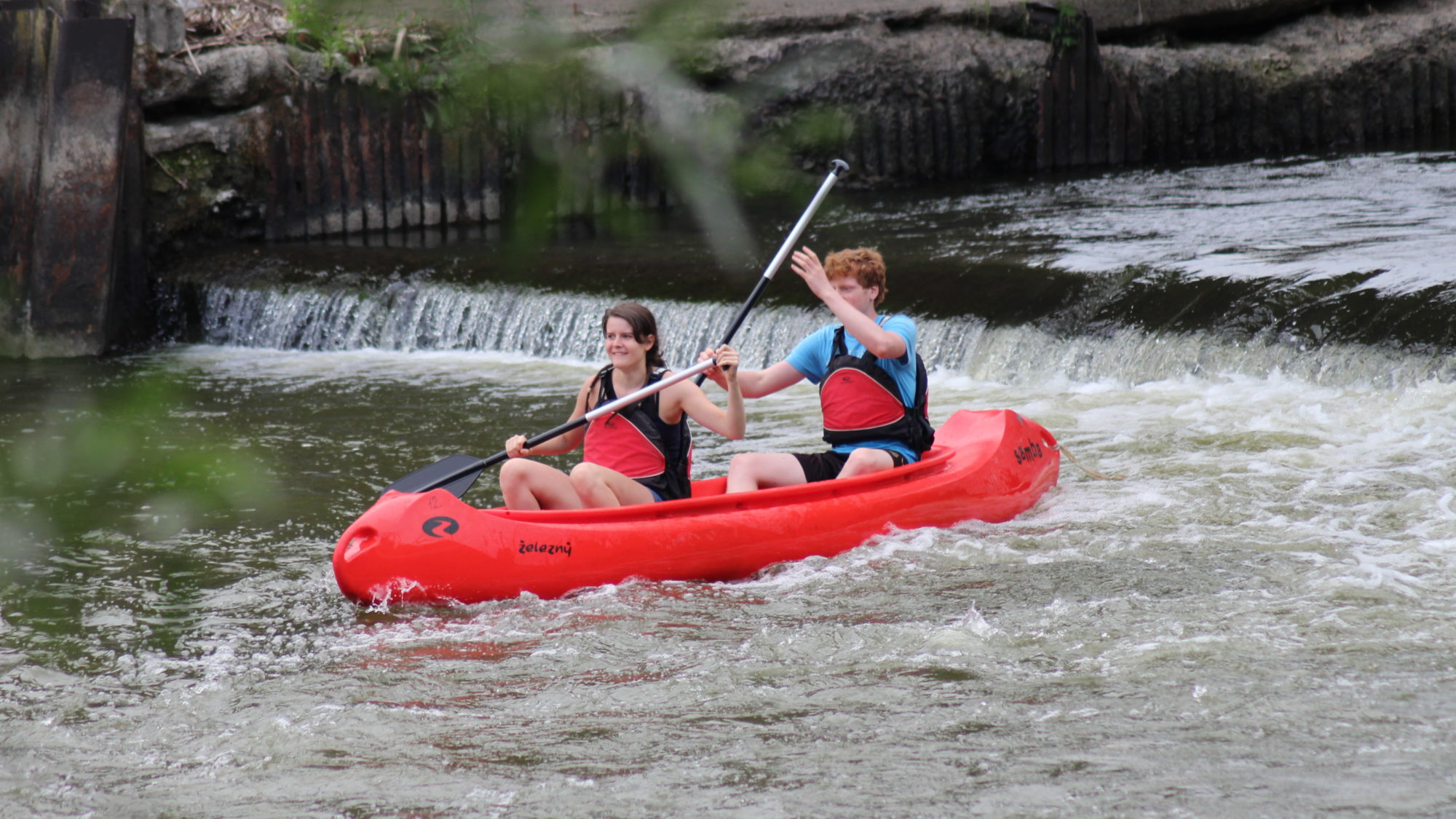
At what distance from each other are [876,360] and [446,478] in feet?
4.09

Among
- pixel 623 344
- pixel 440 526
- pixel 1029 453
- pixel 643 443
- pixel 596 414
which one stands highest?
pixel 623 344

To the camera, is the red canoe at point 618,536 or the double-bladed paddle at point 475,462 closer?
the red canoe at point 618,536

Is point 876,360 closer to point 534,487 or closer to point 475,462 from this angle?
point 534,487

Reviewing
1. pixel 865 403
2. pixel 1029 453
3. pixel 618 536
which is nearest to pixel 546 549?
pixel 618 536

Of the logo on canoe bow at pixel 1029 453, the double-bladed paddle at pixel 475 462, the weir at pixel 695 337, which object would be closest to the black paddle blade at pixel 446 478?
the double-bladed paddle at pixel 475 462

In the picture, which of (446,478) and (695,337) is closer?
(446,478)

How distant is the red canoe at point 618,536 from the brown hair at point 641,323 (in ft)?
1.38

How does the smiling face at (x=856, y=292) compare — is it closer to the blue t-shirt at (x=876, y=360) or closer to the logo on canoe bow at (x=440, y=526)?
the blue t-shirt at (x=876, y=360)

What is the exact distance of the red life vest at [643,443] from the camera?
3.92 metres

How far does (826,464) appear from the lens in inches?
165

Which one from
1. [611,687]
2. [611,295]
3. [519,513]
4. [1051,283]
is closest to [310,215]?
[611,295]

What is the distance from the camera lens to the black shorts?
417 centimetres

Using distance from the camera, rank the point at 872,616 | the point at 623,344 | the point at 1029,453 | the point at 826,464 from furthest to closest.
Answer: the point at 1029,453 → the point at 826,464 → the point at 623,344 → the point at 872,616

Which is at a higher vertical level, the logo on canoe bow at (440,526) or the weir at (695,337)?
the logo on canoe bow at (440,526)
